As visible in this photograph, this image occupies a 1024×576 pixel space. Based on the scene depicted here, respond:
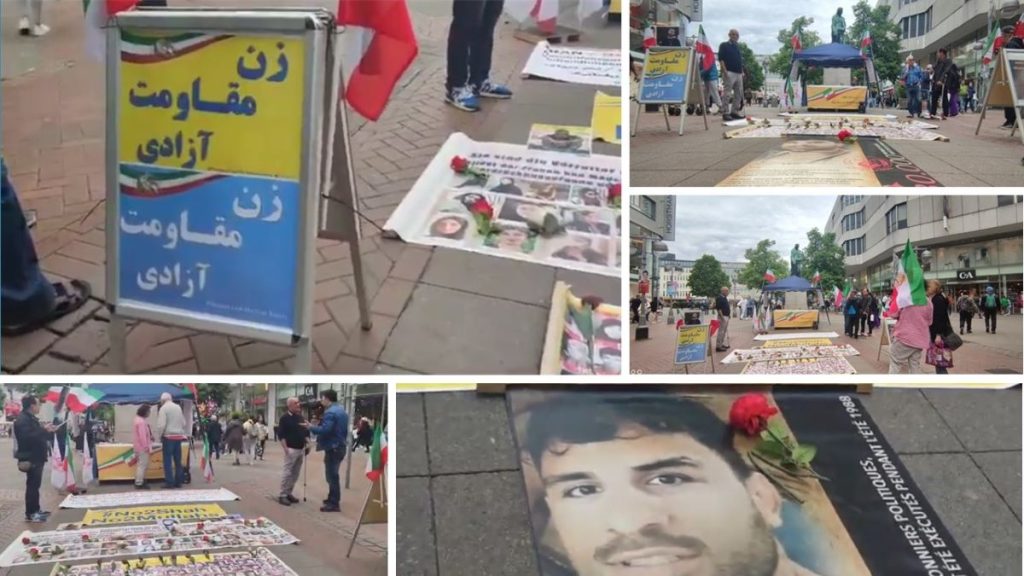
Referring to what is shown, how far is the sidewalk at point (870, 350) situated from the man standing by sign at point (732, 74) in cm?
75

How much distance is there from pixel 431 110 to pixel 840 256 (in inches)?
55.2

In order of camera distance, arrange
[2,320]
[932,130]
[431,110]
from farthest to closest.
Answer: [932,130] → [431,110] → [2,320]

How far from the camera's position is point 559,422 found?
2.54 meters

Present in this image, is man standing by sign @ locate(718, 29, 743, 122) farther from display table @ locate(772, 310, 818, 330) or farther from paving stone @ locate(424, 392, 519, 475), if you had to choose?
paving stone @ locate(424, 392, 519, 475)

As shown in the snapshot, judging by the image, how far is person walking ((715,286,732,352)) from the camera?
2.57 meters

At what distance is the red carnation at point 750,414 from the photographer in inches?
102

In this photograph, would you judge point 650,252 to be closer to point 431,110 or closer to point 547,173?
point 547,173

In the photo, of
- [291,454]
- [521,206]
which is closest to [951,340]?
[521,206]

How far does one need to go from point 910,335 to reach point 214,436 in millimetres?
2273

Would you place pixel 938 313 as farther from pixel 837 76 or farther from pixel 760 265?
pixel 837 76

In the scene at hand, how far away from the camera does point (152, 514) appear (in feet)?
7.99

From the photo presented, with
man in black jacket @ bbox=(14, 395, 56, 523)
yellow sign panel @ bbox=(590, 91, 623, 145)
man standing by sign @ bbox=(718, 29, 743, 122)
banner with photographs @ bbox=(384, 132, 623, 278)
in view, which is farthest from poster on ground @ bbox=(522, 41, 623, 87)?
man in black jacket @ bbox=(14, 395, 56, 523)

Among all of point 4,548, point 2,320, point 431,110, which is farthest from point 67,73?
point 4,548


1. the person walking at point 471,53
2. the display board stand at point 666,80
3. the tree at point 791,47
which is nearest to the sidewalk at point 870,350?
the display board stand at point 666,80
